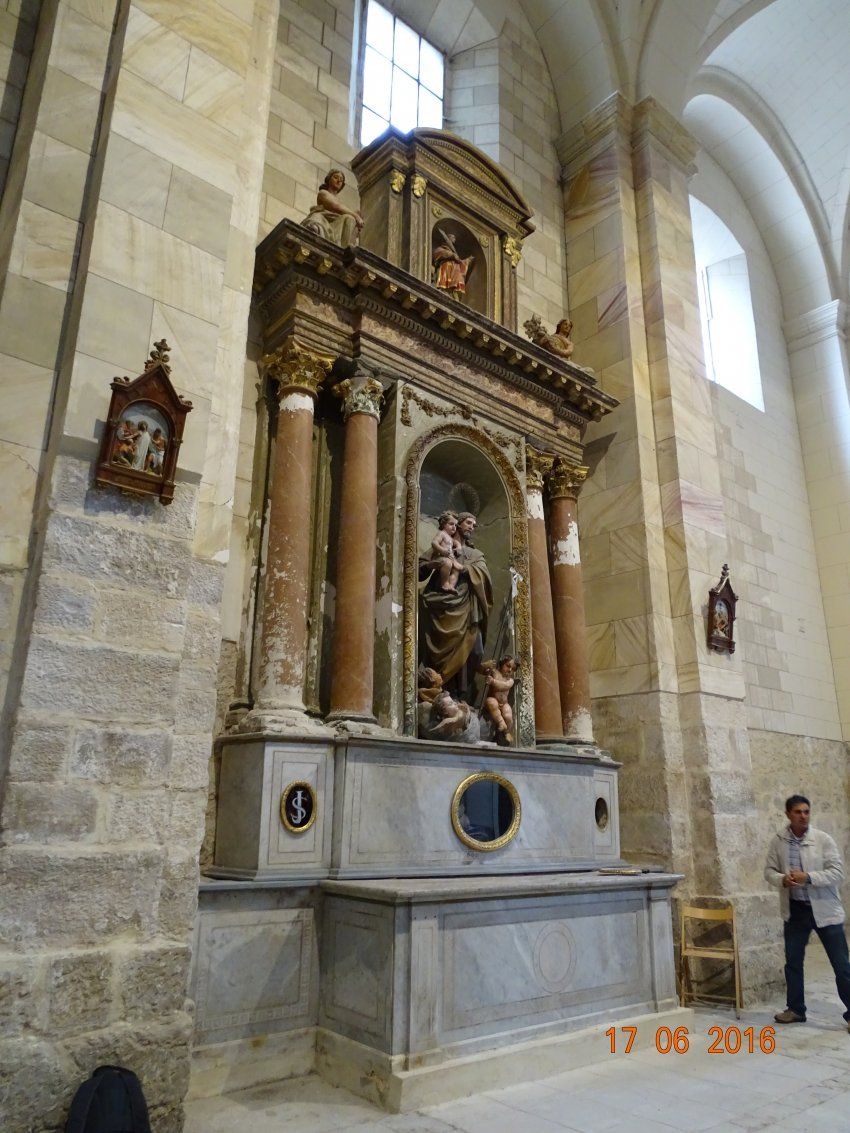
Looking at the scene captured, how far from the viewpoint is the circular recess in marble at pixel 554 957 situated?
4.52m

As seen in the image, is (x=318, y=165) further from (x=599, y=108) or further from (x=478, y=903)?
(x=478, y=903)

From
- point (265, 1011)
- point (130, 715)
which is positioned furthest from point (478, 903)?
point (130, 715)

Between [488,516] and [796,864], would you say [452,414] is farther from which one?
[796,864]

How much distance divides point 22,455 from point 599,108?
7812 mm

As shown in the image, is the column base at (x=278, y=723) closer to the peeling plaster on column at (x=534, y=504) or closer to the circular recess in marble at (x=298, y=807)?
the circular recess in marble at (x=298, y=807)

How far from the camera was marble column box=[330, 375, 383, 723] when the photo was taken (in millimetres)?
5254

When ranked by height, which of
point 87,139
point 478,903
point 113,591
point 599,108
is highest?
point 599,108

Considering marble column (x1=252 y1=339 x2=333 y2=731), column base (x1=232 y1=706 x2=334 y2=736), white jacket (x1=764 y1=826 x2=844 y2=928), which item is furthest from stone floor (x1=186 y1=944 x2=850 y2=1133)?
marble column (x1=252 y1=339 x2=333 y2=731)

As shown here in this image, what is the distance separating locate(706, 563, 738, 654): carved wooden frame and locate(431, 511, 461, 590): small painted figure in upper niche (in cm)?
253

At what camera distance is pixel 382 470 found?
19.7 ft

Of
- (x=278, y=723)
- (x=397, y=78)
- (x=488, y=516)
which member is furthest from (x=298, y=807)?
(x=397, y=78)

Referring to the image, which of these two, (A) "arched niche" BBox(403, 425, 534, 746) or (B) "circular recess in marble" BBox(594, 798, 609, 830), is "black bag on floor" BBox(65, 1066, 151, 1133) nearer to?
(A) "arched niche" BBox(403, 425, 534, 746)

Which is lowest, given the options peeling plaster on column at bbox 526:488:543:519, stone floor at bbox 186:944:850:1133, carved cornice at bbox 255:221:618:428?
stone floor at bbox 186:944:850:1133

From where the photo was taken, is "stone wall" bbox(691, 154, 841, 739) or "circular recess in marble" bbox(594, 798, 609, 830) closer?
"circular recess in marble" bbox(594, 798, 609, 830)
